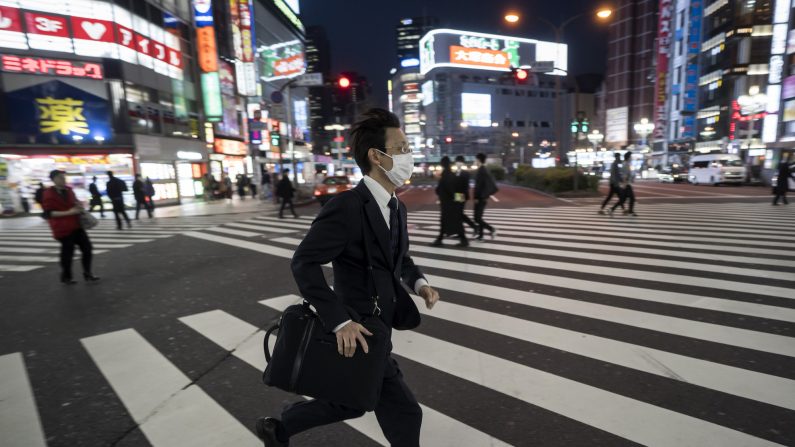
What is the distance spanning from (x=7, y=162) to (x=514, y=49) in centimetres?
10852

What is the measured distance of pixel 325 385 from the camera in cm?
161

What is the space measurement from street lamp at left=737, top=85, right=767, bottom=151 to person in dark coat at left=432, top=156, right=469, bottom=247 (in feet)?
124

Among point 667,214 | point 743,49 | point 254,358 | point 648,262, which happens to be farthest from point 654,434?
point 743,49

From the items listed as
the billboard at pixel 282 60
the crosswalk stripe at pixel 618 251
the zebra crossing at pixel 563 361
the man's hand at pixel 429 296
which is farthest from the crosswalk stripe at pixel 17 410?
the billboard at pixel 282 60

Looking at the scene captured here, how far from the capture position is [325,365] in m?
1.60

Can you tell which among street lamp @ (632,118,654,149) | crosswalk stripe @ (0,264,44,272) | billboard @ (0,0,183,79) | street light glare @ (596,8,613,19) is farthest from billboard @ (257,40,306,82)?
street lamp @ (632,118,654,149)

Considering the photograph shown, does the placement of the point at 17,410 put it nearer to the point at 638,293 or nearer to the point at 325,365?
the point at 325,365

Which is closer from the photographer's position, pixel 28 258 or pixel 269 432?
pixel 269 432

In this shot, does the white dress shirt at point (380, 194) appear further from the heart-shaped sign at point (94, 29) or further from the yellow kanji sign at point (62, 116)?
the heart-shaped sign at point (94, 29)

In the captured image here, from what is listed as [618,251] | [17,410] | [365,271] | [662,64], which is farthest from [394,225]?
[662,64]

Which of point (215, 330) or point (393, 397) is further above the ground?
point (393, 397)

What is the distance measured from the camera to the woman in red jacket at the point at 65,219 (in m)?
6.06

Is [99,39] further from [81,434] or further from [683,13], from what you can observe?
[683,13]

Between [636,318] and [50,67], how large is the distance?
2693 cm
